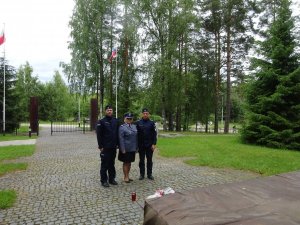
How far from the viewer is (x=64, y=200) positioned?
6.02 m

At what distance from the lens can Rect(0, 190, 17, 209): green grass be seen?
565 centimetres

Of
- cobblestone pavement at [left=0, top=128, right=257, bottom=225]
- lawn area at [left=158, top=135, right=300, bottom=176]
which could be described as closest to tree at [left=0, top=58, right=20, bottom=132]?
cobblestone pavement at [left=0, top=128, right=257, bottom=225]

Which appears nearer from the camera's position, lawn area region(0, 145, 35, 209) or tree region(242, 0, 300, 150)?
lawn area region(0, 145, 35, 209)

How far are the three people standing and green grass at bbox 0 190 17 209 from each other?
1999 mm

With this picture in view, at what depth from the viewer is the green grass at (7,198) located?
5652 millimetres

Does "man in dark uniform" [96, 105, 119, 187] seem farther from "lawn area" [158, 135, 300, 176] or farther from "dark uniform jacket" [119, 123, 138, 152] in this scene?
"lawn area" [158, 135, 300, 176]

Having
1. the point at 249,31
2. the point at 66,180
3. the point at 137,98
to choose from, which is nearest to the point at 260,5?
the point at 249,31

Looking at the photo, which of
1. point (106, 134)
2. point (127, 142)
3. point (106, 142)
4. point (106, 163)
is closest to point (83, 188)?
point (106, 163)

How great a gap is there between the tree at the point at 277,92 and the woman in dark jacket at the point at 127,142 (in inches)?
361

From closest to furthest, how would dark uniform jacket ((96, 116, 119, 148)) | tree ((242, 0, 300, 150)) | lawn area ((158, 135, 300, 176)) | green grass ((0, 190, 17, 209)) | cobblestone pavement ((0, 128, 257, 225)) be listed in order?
cobblestone pavement ((0, 128, 257, 225)) < green grass ((0, 190, 17, 209)) < dark uniform jacket ((96, 116, 119, 148)) < lawn area ((158, 135, 300, 176)) < tree ((242, 0, 300, 150))

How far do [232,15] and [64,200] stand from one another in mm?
23439

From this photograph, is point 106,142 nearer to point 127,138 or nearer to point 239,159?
point 127,138

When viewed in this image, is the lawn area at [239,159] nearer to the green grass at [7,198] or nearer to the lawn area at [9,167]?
the lawn area at [9,167]

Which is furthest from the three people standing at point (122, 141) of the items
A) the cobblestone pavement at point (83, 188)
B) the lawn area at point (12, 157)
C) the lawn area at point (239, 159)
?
the lawn area at point (12, 157)
